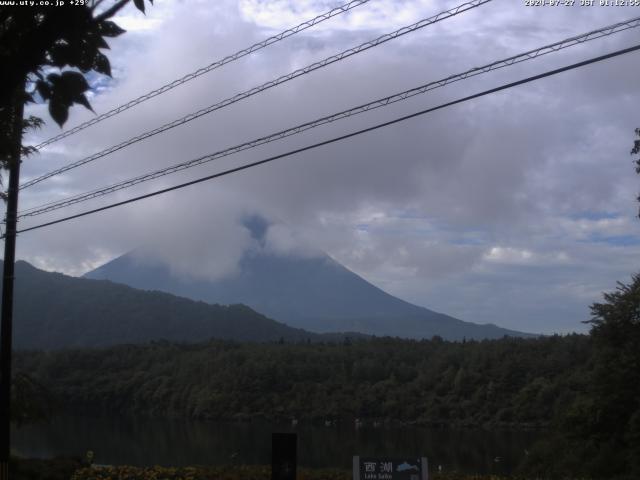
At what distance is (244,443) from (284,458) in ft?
106

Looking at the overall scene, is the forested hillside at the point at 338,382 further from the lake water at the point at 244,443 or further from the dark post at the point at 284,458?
the dark post at the point at 284,458

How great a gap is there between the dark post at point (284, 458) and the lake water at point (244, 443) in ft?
50.7

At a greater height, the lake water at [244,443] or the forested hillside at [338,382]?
the forested hillside at [338,382]

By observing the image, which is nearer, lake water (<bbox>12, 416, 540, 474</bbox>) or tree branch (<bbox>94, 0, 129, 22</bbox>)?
tree branch (<bbox>94, 0, 129, 22</bbox>)

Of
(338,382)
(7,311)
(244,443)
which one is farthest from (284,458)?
(338,382)

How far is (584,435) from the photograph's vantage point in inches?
1011

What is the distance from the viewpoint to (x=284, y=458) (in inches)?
425

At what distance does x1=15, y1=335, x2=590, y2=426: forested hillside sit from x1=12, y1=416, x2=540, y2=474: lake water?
4.66 metres

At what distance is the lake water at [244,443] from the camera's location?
109ft

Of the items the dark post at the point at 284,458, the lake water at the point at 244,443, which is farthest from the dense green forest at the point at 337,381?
the dark post at the point at 284,458

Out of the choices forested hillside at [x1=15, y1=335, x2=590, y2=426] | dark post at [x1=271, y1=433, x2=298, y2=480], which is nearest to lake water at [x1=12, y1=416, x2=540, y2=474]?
forested hillside at [x1=15, y1=335, x2=590, y2=426]

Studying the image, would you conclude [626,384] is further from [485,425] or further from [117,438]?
[485,425]

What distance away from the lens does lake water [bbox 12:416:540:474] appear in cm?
3309

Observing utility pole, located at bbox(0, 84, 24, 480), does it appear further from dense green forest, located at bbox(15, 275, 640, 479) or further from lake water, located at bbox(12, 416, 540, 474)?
dense green forest, located at bbox(15, 275, 640, 479)
